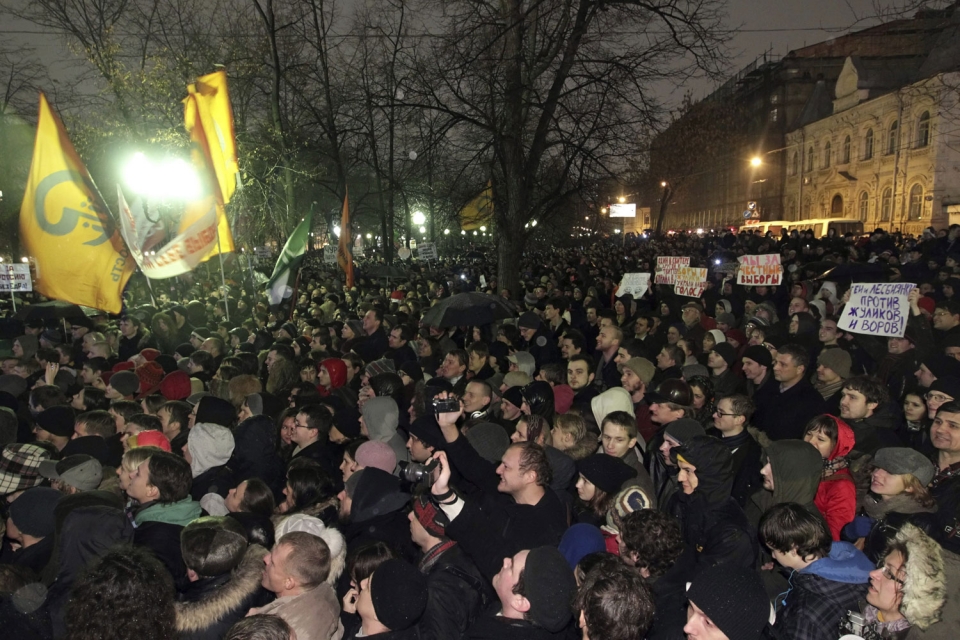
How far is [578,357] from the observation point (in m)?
6.96

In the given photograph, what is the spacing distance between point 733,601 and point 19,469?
4.36m

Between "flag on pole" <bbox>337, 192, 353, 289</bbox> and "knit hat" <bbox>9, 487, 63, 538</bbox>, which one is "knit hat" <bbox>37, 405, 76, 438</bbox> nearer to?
"knit hat" <bbox>9, 487, 63, 538</bbox>

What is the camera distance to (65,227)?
9.08m

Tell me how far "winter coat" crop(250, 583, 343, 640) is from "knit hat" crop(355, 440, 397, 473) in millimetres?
1291

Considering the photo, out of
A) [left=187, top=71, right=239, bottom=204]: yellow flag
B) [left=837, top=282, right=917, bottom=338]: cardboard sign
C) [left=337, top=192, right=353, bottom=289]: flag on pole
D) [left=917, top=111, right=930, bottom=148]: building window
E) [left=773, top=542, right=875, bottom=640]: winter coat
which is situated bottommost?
[left=773, top=542, right=875, bottom=640]: winter coat

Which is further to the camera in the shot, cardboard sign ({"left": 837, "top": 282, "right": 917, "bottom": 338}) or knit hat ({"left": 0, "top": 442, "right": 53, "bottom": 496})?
cardboard sign ({"left": 837, "top": 282, "right": 917, "bottom": 338})

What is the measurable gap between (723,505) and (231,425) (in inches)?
151

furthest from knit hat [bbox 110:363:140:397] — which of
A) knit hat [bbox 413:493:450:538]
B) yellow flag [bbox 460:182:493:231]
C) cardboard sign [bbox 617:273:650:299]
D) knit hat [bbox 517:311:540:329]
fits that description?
yellow flag [bbox 460:182:493:231]

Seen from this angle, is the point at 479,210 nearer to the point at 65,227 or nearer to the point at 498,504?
the point at 65,227

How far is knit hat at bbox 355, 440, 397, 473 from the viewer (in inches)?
168

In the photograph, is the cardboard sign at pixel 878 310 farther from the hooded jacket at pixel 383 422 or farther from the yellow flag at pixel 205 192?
the yellow flag at pixel 205 192

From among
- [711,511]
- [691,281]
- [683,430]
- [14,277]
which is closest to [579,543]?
[711,511]

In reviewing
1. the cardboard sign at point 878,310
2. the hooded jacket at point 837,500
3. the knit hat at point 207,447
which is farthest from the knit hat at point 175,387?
the cardboard sign at point 878,310

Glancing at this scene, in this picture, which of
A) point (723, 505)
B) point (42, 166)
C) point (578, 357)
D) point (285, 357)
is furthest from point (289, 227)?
point (723, 505)
